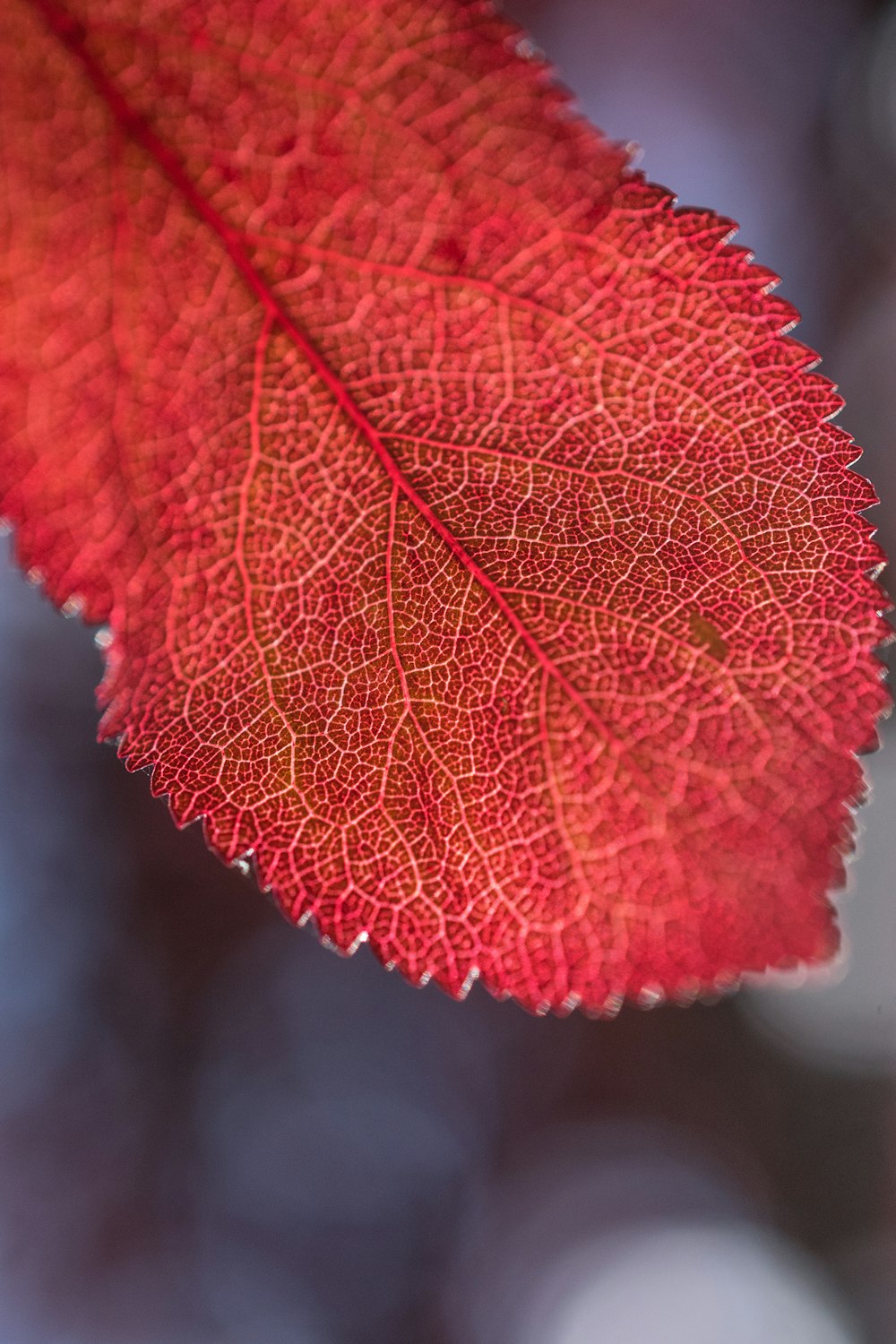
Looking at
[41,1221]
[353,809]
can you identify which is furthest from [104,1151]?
[353,809]

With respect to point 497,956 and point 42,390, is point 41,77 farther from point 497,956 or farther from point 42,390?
point 497,956

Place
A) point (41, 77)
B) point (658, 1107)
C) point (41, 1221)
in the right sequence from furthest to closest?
point (658, 1107) → point (41, 1221) → point (41, 77)

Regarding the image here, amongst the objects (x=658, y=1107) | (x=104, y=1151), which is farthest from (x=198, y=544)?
(x=658, y=1107)

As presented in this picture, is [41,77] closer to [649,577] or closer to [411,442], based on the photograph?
[411,442]

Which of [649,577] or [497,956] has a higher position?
[649,577]

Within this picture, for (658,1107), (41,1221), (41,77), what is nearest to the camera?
(41,77)

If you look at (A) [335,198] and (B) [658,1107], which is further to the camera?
(B) [658,1107]

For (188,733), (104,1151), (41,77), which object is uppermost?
(41,77)
